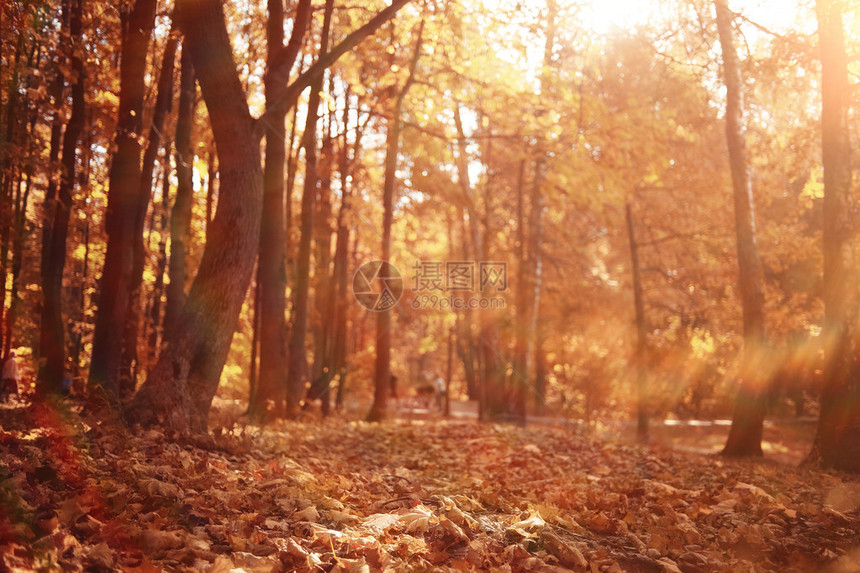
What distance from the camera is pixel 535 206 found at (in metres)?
21.8

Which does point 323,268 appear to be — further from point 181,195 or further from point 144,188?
point 144,188

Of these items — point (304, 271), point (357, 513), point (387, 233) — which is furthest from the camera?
point (387, 233)

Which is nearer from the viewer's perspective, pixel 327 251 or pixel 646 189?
pixel 646 189

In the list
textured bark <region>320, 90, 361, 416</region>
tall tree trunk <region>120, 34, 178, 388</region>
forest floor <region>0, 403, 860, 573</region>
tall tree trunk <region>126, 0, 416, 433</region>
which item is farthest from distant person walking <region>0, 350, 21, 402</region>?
textured bark <region>320, 90, 361, 416</region>

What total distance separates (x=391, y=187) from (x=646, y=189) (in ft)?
28.2

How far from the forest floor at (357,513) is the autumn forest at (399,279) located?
3 cm

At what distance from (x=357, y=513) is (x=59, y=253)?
8.41 metres

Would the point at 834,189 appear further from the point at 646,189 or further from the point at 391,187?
the point at 646,189

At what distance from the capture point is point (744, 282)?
40.8ft

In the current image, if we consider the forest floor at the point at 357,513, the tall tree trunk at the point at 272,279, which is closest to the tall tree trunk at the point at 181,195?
the tall tree trunk at the point at 272,279

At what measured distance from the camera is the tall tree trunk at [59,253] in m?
Result: 11.0

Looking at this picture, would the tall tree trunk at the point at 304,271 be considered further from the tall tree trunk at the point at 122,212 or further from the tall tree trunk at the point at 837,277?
the tall tree trunk at the point at 837,277

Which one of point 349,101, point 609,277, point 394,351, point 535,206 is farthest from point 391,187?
point 394,351

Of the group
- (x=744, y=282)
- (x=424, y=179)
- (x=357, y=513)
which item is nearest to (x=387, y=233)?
(x=424, y=179)
